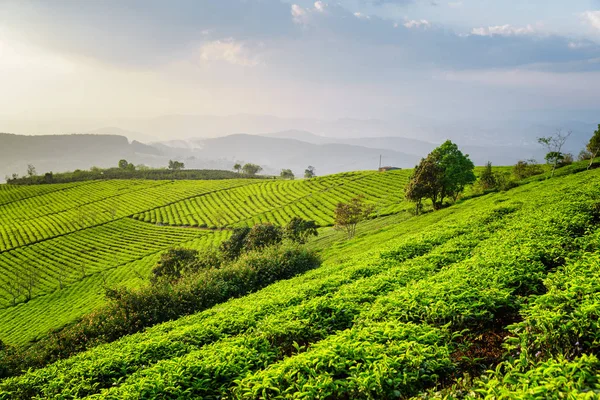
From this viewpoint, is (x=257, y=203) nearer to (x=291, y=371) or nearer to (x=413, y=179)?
(x=413, y=179)

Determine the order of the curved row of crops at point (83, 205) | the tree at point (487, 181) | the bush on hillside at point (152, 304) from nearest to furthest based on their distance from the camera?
the bush on hillside at point (152, 304) < the tree at point (487, 181) < the curved row of crops at point (83, 205)

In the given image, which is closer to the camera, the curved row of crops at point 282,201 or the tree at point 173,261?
the tree at point 173,261

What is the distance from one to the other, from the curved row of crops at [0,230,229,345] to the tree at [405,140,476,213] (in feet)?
147

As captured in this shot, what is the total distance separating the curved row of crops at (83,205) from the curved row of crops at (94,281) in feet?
42.2

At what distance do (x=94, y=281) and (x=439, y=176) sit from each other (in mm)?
76229

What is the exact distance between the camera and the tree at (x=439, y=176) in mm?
52178

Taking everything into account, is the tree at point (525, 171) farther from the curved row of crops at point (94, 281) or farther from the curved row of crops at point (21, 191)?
the curved row of crops at point (21, 191)

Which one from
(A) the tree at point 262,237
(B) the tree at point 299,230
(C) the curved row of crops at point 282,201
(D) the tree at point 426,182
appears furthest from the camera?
(C) the curved row of crops at point 282,201

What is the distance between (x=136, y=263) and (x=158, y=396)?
267 feet

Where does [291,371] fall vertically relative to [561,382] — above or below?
below

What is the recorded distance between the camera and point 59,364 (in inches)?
461

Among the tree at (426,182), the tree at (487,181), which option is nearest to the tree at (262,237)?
the tree at (426,182)

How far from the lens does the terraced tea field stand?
66.5 m

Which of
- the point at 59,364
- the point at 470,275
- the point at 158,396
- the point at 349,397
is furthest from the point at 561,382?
the point at 59,364
